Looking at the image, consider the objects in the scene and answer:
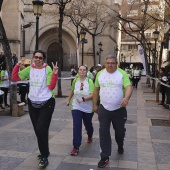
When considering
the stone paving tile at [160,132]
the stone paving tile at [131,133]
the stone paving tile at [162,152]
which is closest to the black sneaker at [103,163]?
the stone paving tile at [162,152]

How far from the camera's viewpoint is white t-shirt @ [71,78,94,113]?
253 inches

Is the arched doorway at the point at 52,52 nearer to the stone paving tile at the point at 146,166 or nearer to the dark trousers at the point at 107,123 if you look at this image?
the dark trousers at the point at 107,123

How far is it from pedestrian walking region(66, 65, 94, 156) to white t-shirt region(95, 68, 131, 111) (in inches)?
34.1

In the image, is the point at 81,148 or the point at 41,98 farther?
the point at 81,148

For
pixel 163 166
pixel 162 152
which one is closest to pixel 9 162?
pixel 163 166

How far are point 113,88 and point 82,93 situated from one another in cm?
113

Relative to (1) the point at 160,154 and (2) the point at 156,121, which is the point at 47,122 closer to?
(1) the point at 160,154

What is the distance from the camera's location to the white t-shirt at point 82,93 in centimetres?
643

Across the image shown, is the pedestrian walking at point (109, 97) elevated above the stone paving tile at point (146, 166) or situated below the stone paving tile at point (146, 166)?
above

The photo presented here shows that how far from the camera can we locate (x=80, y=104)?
641cm

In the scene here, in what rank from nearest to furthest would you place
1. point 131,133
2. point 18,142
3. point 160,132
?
point 18,142, point 131,133, point 160,132

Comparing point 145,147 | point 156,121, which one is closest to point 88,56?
point 156,121

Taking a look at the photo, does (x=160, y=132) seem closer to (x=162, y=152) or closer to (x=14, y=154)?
(x=162, y=152)

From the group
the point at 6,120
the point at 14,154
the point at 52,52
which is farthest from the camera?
the point at 52,52
